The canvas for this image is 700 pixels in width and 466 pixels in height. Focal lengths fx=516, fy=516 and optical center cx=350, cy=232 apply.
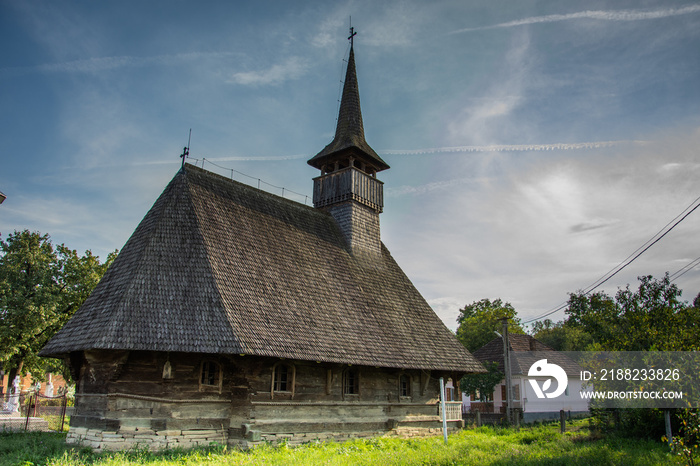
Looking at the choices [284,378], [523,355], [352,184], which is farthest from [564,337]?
[284,378]

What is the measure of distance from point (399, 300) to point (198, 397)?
30.4 feet

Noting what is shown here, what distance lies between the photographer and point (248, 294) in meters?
14.3

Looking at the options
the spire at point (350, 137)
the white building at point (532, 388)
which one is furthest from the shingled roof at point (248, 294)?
the white building at point (532, 388)

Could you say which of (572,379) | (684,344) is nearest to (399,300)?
(684,344)

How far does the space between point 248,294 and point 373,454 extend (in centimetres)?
528

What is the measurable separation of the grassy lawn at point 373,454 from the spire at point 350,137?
1213 cm

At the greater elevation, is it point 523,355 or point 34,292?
point 34,292

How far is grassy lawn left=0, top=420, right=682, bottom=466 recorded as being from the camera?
10.6 metres

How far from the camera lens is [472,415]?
26625 millimetres

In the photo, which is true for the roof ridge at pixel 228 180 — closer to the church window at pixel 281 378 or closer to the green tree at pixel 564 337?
the church window at pixel 281 378

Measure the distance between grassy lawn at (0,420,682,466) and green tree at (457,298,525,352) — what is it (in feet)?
64.4

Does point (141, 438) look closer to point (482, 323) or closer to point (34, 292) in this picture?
point (34, 292)

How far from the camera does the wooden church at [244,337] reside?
12.2m

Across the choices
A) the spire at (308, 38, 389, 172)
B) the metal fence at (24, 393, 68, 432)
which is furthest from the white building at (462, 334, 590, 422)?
the metal fence at (24, 393, 68, 432)
